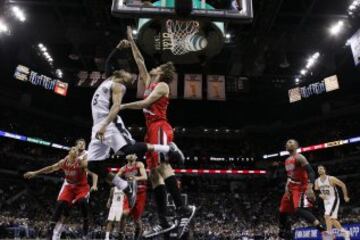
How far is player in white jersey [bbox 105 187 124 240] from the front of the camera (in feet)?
33.0

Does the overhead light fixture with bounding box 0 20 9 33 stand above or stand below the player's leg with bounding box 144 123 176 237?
above

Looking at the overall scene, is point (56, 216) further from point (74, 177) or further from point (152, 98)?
point (152, 98)

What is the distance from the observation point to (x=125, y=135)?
535 cm

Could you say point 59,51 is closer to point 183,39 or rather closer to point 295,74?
point 183,39

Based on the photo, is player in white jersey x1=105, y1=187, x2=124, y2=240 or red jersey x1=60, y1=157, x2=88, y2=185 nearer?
red jersey x1=60, y1=157, x2=88, y2=185

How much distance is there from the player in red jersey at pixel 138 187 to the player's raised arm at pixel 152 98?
4074 millimetres

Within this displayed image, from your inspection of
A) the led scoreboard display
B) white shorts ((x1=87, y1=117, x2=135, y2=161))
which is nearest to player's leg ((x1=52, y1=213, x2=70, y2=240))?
white shorts ((x1=87, y1=117, x2=135, y2=161))

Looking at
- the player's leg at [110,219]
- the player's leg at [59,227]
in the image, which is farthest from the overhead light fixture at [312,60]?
the player's leg at [59,227]

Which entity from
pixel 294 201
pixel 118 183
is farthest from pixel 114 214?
pixel 294 201

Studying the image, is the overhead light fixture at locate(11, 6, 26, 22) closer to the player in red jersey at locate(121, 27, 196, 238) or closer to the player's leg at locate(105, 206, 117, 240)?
the player's leg at locate(105, 206, 117, 240)

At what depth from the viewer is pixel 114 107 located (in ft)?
17.1

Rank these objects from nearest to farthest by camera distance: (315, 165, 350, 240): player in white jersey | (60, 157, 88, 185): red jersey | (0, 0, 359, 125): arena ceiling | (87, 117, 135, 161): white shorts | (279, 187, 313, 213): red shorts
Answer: (87, 117, 135, 161): white shorts
(279, 187, 313, 213): red shorts
(60, 157, 88, 185): red jersey
(315, 165, 350, 240): player in white jersey
(0, 0, 359, 125): arena ceiling

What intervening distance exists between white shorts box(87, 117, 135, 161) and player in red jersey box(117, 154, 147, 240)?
3.61 m

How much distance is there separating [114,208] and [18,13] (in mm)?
17326
